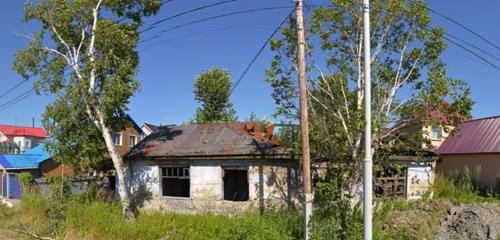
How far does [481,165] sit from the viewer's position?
2541 centimetres

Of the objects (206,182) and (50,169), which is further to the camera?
(50,169)

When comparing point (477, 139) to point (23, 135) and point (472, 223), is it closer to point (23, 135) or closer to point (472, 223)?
point (472, 223)

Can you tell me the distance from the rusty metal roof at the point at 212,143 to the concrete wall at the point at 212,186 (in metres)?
0.42

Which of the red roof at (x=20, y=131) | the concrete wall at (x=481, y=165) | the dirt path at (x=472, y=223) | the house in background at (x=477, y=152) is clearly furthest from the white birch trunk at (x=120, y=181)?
the red roof at (x=20, y=131)

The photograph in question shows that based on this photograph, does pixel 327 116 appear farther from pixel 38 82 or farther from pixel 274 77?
pixel 38 82

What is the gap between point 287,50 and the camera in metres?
15.0

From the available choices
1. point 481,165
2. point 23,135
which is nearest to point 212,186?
point 481,165

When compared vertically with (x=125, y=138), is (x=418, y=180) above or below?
below

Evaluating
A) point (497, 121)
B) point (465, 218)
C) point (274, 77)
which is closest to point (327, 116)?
point (274, 77)

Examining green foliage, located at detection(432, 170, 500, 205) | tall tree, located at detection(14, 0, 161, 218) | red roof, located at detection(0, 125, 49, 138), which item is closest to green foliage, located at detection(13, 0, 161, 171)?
tall tree, located at detection(14, 0, 161, 218)

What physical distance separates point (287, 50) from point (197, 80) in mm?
29850

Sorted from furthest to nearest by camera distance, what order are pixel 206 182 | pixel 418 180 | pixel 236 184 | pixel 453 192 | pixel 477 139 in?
pixel 477 139, pixel 236 184, pixel 453 192, pixel 418 180, pixel 206 182

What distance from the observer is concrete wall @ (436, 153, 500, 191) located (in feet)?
80.2

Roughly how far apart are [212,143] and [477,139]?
16.1m
